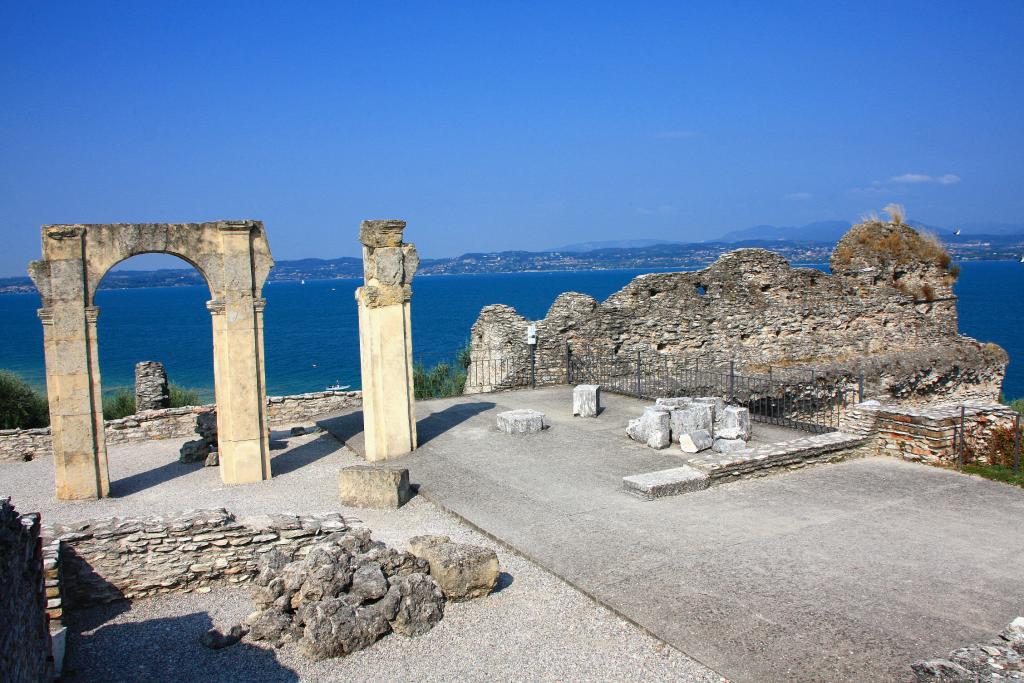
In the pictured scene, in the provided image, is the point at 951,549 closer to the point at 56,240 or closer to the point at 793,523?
the point at 793,523

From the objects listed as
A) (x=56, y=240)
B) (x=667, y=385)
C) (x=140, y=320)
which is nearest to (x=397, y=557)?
(x=56, y=240)

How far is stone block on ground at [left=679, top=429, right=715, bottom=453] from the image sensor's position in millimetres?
13109

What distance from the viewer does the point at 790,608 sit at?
715 centimetres

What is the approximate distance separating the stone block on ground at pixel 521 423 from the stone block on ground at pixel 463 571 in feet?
21.7

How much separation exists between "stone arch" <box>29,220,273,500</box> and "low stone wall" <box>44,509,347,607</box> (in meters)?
3.92

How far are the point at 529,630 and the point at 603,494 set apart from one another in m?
3.83

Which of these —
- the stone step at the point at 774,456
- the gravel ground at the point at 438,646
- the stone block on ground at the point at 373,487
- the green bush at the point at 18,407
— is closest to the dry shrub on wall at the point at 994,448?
the stone step at the point at 774,456

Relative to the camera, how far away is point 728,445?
12750mm

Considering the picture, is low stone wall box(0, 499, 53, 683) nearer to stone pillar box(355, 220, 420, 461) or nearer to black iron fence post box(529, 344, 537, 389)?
stone pillar box(355, 220, 420, 461)

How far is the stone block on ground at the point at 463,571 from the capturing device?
7.88 m

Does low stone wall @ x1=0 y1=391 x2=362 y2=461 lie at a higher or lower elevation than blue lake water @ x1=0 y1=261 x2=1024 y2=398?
higher

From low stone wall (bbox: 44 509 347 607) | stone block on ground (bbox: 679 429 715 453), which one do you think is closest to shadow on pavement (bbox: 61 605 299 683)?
low stone wall (bbox: 44 509 347 607)

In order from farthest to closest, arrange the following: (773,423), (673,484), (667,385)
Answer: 1. (667,385)
2. (773,423)
3. (673,484)

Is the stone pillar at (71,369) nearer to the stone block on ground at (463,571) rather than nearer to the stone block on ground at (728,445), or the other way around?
the stone block on ground at (463,571)
